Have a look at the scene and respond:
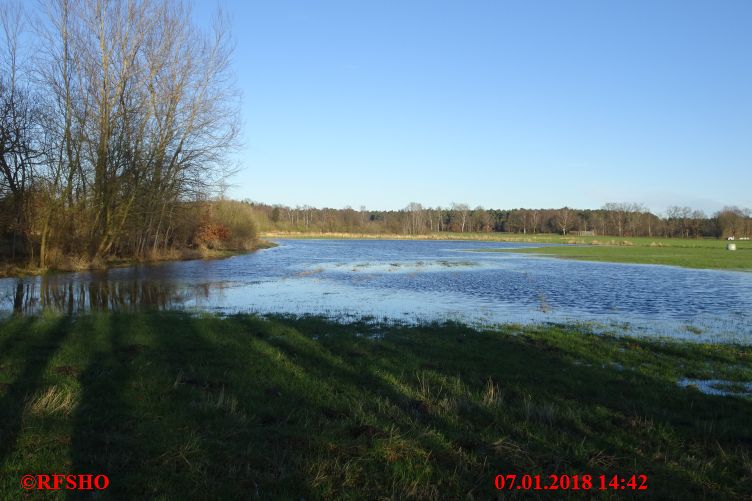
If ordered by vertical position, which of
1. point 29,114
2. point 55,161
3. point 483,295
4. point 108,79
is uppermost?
point 108,79

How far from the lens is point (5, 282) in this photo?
73.1 ft

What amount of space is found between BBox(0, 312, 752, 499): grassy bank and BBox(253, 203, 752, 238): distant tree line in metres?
115

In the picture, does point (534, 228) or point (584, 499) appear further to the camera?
point (534, 228)

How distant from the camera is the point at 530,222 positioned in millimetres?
167000

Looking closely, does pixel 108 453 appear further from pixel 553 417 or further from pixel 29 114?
pixel 29 114

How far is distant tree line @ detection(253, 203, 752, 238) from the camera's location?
434ft

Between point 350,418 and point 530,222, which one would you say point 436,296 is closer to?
point 350,418

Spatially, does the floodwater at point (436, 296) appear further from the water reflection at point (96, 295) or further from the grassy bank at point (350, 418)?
the grassy bank at point (350, 418)

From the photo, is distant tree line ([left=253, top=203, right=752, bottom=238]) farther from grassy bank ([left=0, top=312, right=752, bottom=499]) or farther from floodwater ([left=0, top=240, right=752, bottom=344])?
grassy bank ([left=0, top=312, right=752, bottom=499])

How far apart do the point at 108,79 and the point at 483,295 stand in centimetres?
2440

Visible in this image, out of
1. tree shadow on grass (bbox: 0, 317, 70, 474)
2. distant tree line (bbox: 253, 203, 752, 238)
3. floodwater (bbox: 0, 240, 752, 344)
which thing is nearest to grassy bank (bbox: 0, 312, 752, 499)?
tree shadow on grass (bbox: 0, 317, 70, 474)

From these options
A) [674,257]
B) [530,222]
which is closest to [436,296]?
[674,257]

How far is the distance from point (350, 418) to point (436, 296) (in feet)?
51.9

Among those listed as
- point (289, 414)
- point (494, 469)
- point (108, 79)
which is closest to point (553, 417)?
point (494, 469)
